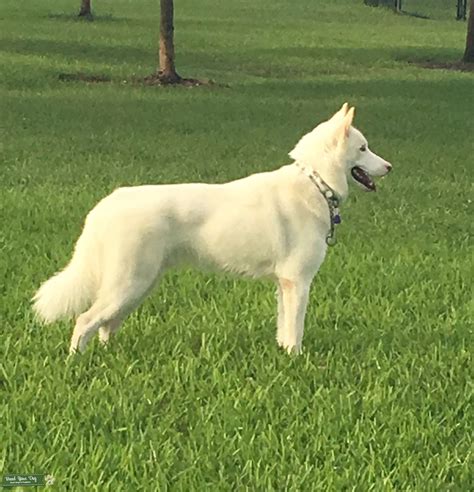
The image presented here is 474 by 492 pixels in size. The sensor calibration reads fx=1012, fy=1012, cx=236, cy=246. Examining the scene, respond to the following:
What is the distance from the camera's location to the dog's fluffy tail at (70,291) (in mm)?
5629

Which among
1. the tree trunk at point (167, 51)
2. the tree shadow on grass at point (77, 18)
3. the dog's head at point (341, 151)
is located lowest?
the tree shadow on grass at point (77, 18)

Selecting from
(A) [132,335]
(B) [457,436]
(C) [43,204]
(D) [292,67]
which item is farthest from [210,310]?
(D) [292,67]

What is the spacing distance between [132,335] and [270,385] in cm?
120

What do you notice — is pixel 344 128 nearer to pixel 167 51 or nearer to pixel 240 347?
pixel 240 347

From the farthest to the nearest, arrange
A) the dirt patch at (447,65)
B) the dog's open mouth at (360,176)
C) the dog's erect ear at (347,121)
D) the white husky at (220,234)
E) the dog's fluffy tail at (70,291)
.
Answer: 1. the dirt patch at (447,65)
2. the dog's open mouth at (360,176)
3. the dog's erect ear at (347,121)
4. the dog's fluffy tail at (70,291)
5. the white husky at (220,234)

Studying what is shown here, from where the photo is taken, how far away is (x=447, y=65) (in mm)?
30969

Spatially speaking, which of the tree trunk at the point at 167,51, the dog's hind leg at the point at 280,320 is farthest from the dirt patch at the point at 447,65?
the dog's hind leg at the point at 280,320

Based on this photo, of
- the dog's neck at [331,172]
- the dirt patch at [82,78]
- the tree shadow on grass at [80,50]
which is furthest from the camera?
the tree shadow on grass at [80,50]

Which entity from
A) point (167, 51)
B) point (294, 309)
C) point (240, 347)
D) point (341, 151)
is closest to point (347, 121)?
point (341, 151)

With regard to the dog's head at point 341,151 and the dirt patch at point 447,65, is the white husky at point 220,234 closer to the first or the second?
the dog's head at point 341,151

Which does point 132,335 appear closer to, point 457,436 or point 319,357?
point 319,357

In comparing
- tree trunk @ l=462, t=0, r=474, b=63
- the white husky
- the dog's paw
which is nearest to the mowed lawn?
the dog's paw

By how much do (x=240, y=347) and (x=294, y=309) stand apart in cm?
44

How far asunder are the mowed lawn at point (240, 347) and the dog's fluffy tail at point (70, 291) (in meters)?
0.24
